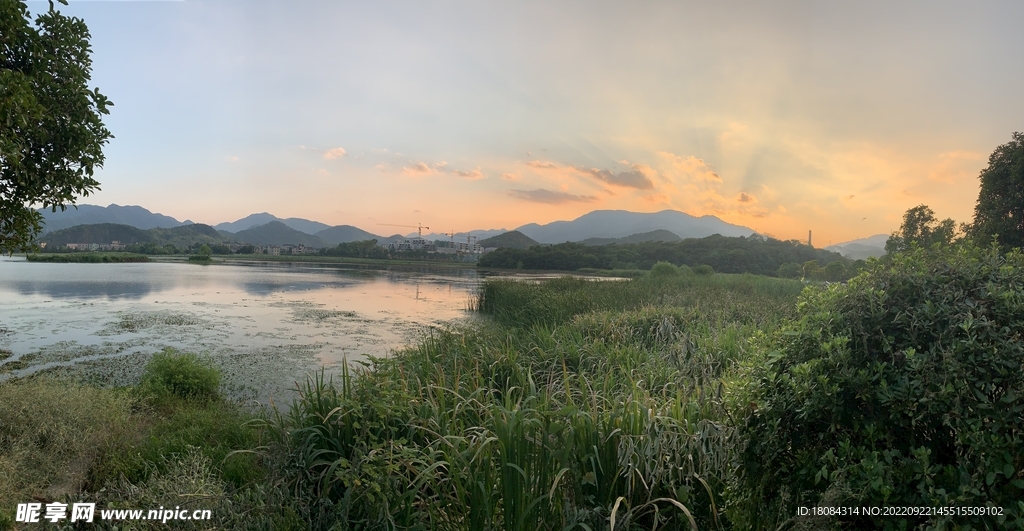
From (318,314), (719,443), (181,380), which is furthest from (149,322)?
(719,443)

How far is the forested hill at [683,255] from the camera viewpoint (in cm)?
4100

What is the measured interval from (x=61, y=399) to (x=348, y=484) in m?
4.26

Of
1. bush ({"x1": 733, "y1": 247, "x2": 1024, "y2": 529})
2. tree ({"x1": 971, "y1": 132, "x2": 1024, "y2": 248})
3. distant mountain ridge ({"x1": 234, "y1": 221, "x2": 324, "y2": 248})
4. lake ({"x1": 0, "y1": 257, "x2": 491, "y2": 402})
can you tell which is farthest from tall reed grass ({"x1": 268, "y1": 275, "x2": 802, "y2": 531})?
distant mountain ridge ({"x1": 234, "y1": 221, "x2": 324, "y2": 248})

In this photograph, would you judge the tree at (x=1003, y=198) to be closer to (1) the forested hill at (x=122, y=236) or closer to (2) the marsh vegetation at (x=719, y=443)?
(2) the marsh vegetation at (x=719, y=443)

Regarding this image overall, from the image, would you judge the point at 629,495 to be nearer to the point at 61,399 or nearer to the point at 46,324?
the point at 61,399

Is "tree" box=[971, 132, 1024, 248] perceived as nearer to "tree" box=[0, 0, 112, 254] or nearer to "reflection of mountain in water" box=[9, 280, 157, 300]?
"tree" box=[0, 0, 112, 254]

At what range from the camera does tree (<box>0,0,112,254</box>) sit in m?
4.43

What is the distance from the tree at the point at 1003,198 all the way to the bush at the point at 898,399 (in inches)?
748

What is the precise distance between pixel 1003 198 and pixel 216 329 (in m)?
25.4

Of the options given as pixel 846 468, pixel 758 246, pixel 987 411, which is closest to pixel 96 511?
pixel 846 468

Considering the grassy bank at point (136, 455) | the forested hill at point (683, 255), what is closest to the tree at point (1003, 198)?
the forested hill at point (683, 255)

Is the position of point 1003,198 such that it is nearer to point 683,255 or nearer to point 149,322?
point 149,322

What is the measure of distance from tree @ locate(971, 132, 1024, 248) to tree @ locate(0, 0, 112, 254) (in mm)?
22257

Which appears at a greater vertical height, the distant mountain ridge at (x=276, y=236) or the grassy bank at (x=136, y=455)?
the distant mountain ridge at (x=276, y=236)
